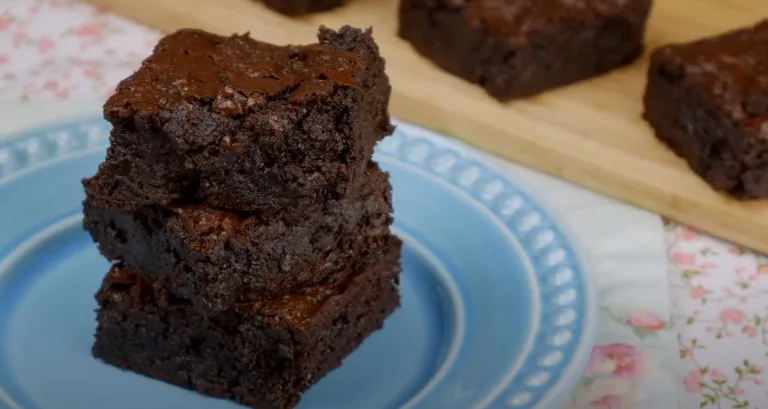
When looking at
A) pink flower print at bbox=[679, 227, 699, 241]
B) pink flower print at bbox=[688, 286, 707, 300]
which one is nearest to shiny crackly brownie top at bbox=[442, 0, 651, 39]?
pink flower print at bbox=[679, 227, 699, 241]


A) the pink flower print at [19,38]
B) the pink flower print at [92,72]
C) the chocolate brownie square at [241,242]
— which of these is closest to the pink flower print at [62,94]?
the pink flower print at [92,72]

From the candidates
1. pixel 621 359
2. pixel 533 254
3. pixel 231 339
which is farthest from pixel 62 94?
pixel 621 359

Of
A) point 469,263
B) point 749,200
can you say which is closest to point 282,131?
point 469,263

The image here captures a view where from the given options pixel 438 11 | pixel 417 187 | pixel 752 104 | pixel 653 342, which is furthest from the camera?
pixel 438 11

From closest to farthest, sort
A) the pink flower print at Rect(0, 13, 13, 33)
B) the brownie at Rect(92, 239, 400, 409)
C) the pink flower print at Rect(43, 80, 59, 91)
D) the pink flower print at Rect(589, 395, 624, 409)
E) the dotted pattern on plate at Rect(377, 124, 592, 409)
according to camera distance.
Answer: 1. the dotted pattern on plate at Rect(377, 124, 592, 409)
2. the brownie at Rect(92, 239, 400, 409)
3. the pink flower print at Rect(589, 395, 624, 409)
4. the pink flower print at Rect(43, 80, 59, 91)
5. the pink flower print at Rect(0, 13, 13, 33)

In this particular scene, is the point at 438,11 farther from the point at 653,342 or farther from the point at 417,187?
the point at 653,342

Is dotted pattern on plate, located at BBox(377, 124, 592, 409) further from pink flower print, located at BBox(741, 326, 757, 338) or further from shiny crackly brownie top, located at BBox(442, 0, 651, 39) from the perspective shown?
shiny crackly brownie top, located at BBox(442, 0, 651, 39)

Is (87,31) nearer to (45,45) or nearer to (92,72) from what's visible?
(45,45)
